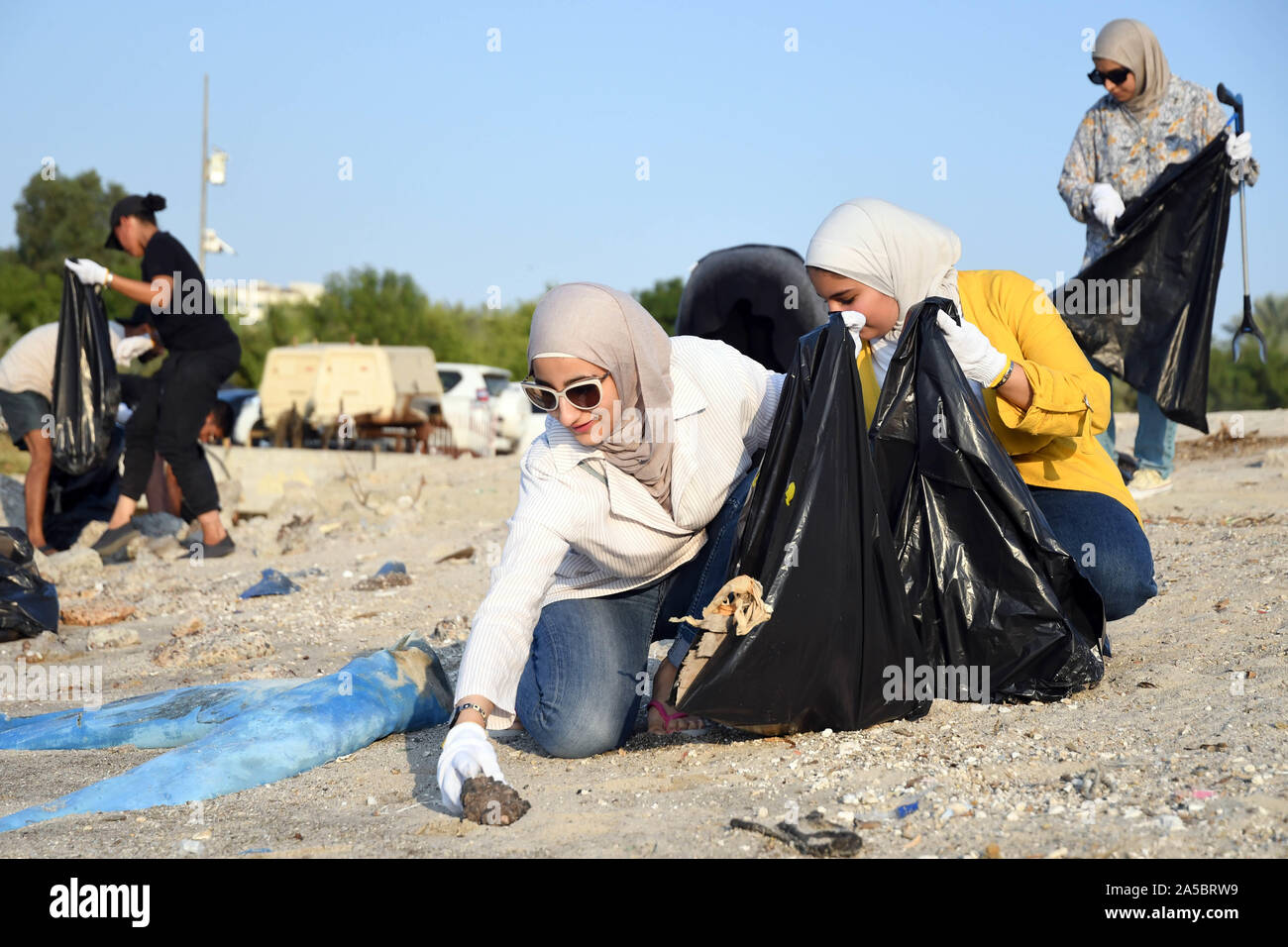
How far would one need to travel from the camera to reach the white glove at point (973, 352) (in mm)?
2639

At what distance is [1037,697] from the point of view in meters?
2.71

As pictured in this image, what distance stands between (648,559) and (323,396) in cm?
1263

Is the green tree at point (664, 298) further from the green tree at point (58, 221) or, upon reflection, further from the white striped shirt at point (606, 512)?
the white striped shirt at point (606, 512)

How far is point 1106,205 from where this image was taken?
496 centimetres

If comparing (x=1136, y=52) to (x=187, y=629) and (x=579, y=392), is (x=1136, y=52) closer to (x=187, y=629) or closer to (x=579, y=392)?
(x=579, y=392)

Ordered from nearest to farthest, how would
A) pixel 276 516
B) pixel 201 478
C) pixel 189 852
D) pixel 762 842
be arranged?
pixel 762 842 → pixel 189 852 → pixel 201 478 → pixel 276 516

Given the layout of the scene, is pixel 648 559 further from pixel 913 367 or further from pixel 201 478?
pixel 201 478

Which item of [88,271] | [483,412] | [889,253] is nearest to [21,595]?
[88,271]

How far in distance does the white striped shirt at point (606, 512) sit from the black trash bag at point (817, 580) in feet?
→ 1.01

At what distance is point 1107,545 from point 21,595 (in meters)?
3.96

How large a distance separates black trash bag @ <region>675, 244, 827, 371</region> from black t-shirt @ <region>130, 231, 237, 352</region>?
2742mm

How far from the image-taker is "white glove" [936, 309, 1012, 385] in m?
2.64

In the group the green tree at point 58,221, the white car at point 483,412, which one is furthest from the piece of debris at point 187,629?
the green tree at point 58,221
